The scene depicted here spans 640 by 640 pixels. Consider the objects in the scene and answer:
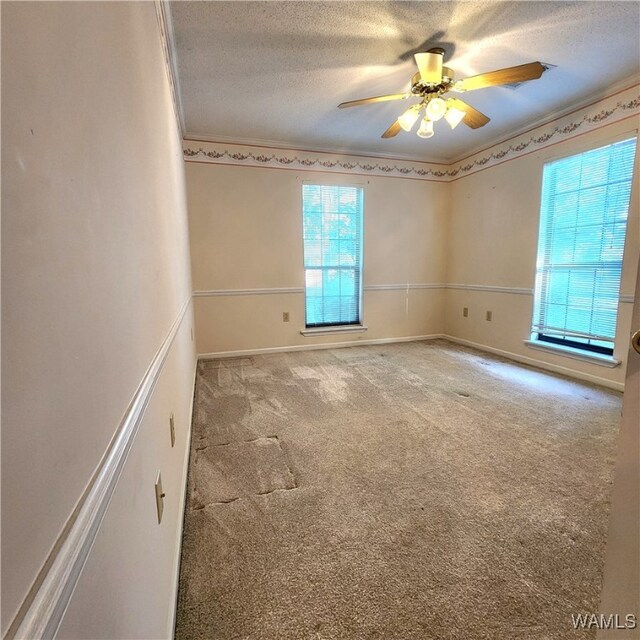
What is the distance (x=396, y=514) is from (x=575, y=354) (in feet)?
8.80

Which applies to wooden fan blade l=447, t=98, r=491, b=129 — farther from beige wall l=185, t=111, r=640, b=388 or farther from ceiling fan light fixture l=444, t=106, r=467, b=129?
beige wall l=185, t=111, r=640, b=388

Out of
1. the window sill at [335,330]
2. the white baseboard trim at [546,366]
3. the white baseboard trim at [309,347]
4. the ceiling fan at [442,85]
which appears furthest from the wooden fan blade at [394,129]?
the white baseboard trim at [546,366]

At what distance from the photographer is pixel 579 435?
6.79 ft

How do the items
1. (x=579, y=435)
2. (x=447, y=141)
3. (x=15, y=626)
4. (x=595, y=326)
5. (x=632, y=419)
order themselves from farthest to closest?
1. (x=447, y=141)
2. (x=595, y=326)
3. (x=579, y=435)
4. (x=632, y=419)
5. (x=15, y=626)

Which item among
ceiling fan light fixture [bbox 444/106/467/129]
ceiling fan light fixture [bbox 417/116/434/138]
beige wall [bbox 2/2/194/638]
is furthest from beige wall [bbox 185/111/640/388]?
beige wall [bbox 2/2/194/638]

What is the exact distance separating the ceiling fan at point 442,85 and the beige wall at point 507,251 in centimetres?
130

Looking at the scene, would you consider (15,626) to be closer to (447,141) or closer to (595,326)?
(595,326)

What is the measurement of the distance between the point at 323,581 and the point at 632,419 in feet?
3.46

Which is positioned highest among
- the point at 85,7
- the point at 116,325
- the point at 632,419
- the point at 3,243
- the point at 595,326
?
the point at 85,7

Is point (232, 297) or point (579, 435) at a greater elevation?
point (232, 297)

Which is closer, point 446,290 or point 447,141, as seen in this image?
point 447,141

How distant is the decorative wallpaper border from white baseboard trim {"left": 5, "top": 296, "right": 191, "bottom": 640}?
12.1 ft

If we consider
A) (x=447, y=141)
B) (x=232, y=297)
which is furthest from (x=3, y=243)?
(x=447, y=141)

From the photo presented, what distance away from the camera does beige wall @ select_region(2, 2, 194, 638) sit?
0.29 metres
